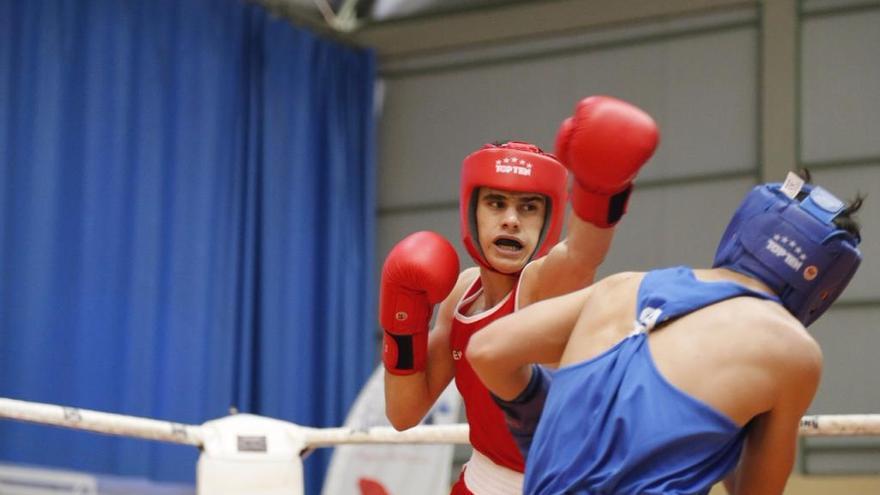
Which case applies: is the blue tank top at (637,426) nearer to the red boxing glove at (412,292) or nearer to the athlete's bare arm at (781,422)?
the athlete's bare arm at (781,422)

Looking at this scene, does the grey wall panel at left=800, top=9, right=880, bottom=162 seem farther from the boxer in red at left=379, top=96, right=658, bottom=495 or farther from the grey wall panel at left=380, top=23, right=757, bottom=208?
the boxer in red at left=379, top=96, right=658, bottom=495

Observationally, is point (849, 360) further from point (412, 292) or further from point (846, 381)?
point (412, 292)

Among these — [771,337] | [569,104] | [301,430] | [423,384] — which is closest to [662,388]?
[771,337]

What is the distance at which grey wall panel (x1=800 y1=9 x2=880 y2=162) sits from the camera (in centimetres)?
624

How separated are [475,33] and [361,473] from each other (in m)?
3.18

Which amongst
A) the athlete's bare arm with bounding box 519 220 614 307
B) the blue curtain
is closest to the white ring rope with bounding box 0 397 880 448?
the athlete's bare arm with bounding box 519 220 614 307

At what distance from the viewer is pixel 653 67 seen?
22.4 ft

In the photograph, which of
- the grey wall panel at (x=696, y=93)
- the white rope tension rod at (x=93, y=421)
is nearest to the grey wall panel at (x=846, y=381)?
the grey wall panel at (x=696, y=93)

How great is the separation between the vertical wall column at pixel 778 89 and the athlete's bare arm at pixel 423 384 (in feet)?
13.3

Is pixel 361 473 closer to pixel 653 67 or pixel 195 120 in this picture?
pixel 195 120

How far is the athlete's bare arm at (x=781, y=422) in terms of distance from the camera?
165 centimetres

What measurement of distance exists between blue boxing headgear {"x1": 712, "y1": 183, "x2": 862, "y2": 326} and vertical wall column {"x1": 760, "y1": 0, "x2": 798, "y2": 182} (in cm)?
468

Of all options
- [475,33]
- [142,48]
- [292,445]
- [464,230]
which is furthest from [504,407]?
[475,33]

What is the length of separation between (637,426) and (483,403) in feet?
2.96
